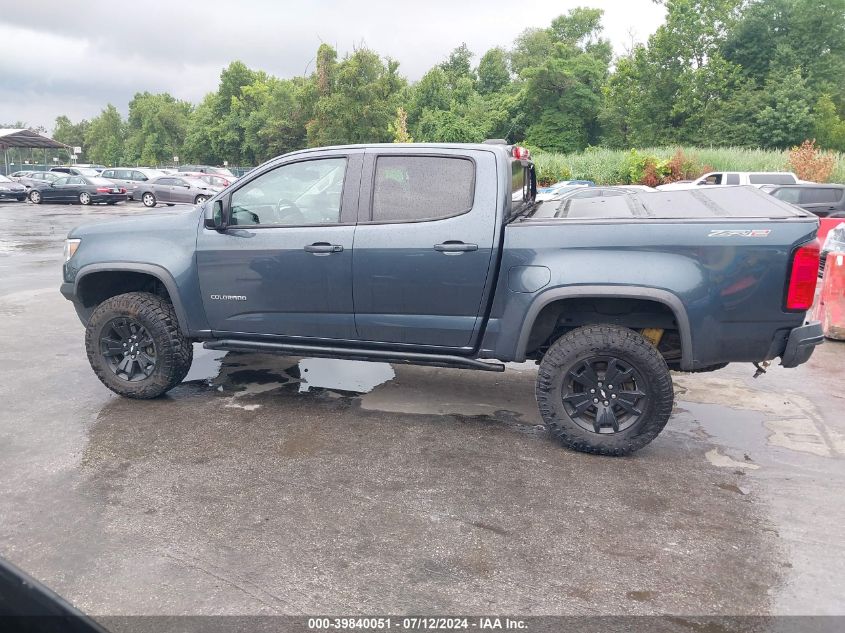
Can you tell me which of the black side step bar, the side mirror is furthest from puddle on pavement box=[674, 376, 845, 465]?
the side mirror

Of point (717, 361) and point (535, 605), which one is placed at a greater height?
point (717, 361)

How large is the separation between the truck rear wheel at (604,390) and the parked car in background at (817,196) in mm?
12631

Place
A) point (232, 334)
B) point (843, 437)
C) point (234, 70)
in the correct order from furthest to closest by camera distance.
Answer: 1. point (234, 70)
2. point (232, 334)
3. point (843, 437)

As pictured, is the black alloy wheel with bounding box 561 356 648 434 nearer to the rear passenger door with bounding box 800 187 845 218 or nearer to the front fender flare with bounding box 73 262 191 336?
the front fender flare with bounding box 73 262 191 336

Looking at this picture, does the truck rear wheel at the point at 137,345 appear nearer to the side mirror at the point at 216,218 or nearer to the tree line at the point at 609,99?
the side mirror at the point at 216,218

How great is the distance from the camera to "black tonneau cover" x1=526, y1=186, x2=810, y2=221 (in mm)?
4270

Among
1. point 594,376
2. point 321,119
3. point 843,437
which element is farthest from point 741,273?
point 321,119

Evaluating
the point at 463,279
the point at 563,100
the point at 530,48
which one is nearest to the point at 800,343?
the point at 463,279

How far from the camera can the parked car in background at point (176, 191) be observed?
27359 millimetres

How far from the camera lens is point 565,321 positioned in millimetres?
4680

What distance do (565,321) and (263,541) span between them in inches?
97.3

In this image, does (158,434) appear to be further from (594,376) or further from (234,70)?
(234,70)

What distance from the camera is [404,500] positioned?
3.80m

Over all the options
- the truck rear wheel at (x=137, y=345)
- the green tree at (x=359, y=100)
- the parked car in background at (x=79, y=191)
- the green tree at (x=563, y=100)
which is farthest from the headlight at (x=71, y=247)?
the green tree at (x=563, y=100)
